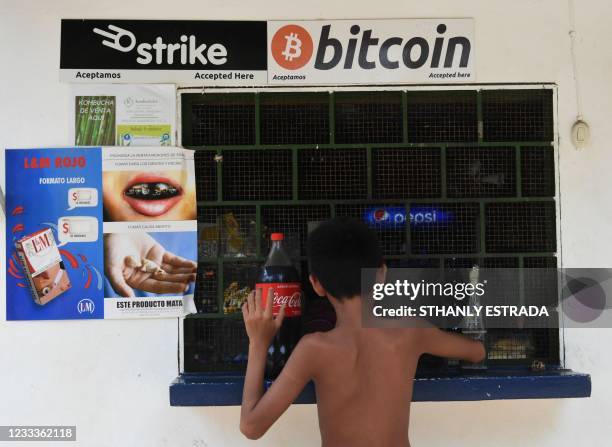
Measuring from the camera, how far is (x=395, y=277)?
3199 mm

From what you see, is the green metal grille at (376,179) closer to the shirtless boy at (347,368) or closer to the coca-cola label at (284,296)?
the coca-cola label at (284,296)

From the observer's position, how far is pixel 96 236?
321cm

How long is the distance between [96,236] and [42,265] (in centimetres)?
33

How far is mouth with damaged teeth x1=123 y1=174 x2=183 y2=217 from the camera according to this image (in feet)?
10.5

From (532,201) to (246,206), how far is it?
1.63 meters

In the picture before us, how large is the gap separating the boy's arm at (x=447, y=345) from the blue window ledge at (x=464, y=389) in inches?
14.1

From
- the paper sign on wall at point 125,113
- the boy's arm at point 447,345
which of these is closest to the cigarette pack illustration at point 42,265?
the paper sign on wall at point 125,113

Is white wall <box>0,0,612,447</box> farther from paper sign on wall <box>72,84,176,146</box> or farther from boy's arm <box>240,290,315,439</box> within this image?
boy's arm <box>240,290,315,439</box>

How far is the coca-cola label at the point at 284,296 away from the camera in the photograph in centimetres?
284

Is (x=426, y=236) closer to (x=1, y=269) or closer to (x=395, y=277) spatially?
(x=395, y=277)

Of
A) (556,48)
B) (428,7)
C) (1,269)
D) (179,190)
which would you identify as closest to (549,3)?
(556,48)

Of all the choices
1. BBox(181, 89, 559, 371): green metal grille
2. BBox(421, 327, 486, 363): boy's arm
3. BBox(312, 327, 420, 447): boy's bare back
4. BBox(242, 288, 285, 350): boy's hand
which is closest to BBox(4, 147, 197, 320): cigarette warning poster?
BBox(181, 89, 559, 371): green metal grille

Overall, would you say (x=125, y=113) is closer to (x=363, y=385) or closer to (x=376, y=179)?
(x=376, y=179)

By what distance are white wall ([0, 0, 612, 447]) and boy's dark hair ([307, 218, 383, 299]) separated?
3.48ft
